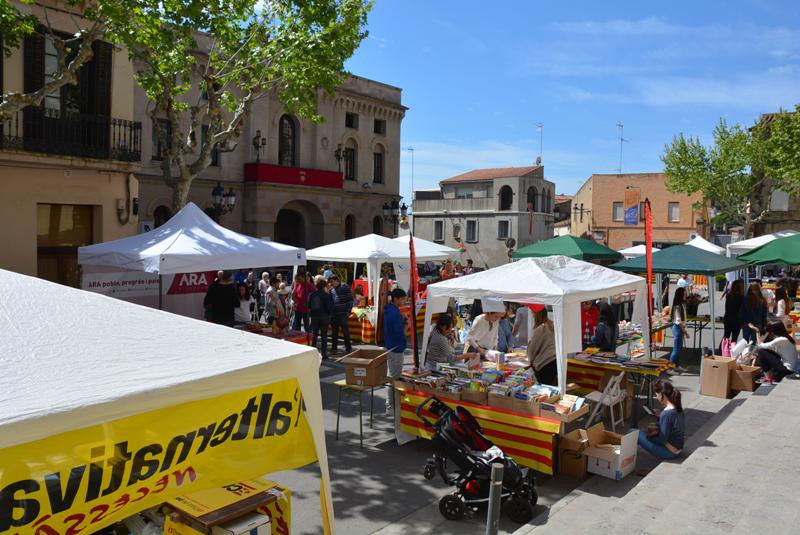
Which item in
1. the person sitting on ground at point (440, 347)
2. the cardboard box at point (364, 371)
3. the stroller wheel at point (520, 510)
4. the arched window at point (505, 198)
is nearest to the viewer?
the stroller wheel at point (520, 510)

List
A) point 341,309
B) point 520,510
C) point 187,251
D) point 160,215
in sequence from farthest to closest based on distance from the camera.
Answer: point 160,215 < point 341,309 < point 187,251 < point 520,510

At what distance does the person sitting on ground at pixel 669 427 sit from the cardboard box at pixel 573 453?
929mm

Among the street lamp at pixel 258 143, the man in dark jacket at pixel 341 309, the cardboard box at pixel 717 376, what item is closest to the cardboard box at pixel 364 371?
the man in dark jacket at pixel 341 309

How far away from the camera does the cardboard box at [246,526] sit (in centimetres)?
391

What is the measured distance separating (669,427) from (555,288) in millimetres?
2203

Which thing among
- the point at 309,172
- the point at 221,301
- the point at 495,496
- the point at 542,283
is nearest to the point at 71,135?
the point at 221,301

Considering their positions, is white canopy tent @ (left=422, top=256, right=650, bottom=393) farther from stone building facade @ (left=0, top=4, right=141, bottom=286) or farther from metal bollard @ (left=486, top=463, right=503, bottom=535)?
stone building facade @ (left=0, top=4, right=141, bottom=286)

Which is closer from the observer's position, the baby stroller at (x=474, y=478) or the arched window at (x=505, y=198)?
the baby stroller at (x=474, y=478)

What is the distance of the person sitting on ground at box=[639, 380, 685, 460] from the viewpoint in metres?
7.45

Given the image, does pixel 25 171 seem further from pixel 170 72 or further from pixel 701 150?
pixel 701 150

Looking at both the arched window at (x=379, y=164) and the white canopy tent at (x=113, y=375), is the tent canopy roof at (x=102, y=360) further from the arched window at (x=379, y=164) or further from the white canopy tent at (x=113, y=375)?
the arched window at (x=379, y=164)

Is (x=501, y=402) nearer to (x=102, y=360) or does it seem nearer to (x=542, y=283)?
(x=542, y=283)

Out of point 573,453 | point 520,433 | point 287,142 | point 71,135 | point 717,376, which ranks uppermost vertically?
point 287,142

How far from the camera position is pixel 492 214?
46.4m
